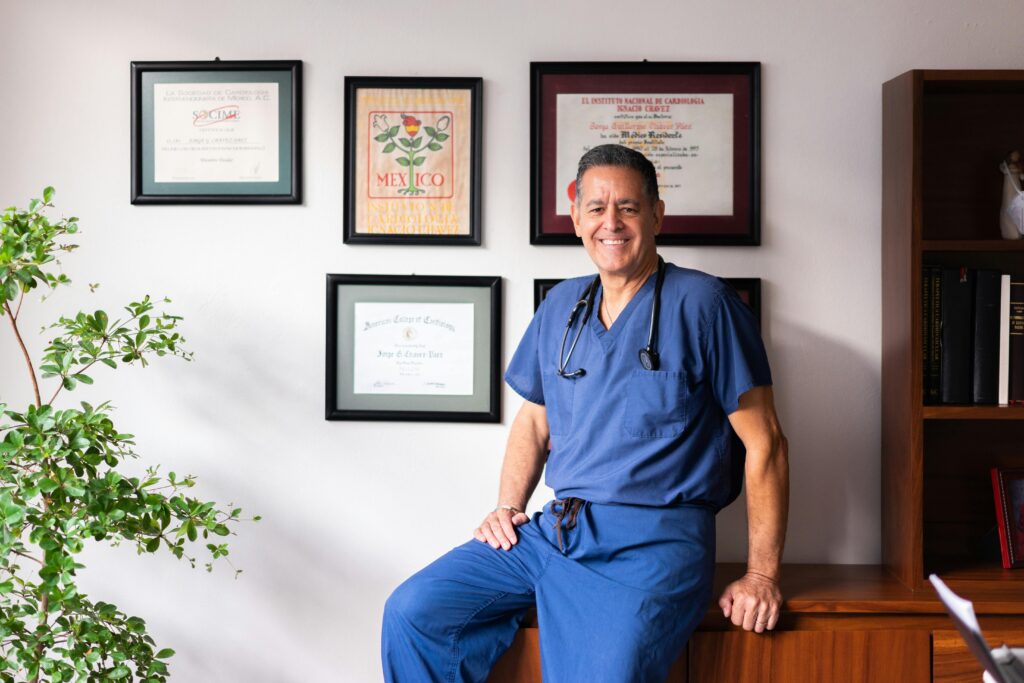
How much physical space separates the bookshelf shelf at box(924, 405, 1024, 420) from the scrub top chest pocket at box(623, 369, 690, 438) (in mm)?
556

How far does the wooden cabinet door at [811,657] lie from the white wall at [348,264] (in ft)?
1.33

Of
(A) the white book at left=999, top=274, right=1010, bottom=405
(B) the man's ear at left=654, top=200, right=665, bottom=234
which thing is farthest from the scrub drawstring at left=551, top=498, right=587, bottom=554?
(A) the white book at left=999, top=274, right=1010, bottom=405

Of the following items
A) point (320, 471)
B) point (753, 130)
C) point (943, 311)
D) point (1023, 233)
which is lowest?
point (320, 471)

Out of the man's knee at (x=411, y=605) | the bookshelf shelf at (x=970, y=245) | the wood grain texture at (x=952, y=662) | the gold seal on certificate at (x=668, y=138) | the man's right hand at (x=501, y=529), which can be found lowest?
the wood grain texture at (x=952, y=662)

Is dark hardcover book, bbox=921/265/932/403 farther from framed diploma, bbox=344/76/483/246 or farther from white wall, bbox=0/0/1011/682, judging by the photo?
framed diploma, bbox=344/76/483/246

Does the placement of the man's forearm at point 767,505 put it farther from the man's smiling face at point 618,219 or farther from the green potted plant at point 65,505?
the green potted plant at point 65,505

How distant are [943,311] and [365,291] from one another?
4.35ft

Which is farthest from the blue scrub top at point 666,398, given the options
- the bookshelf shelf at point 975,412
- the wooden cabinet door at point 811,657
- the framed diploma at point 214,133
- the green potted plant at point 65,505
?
the framed diploma at point 214,133

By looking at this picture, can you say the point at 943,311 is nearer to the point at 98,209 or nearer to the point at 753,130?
the point at 753,130

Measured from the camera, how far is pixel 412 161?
2.20m

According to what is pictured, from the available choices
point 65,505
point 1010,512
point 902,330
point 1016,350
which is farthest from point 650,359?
point 65,505

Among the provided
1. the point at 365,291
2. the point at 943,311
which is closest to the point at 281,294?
the point at 365,291

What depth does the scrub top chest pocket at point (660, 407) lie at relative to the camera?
5.84ft

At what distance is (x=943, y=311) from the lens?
6.39ft
